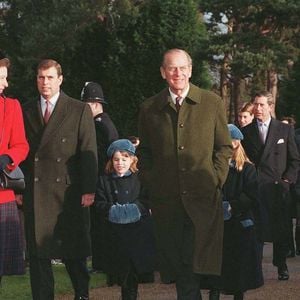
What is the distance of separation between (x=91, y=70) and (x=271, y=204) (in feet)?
43.1

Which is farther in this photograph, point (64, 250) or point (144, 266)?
point (144, 266)

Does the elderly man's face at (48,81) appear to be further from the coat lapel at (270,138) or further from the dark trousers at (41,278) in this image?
the coat lapel at (270,138)

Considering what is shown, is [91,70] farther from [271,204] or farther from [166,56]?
[166,56]

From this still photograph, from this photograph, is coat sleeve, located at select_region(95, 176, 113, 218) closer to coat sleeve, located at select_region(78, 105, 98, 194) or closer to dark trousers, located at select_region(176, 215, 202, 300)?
coat sleeve, located at select_region(78, 105, 98, 194)

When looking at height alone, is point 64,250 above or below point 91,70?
below

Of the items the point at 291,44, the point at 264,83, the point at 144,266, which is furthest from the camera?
the point at 264,83

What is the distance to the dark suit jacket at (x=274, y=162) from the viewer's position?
10.1 metres

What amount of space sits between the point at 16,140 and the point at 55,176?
2.38ft

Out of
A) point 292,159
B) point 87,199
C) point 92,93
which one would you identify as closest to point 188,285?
point 87,199

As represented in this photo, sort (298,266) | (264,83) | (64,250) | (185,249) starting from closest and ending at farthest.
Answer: (185,249)
(64,250)
(298,266)
(264,83)

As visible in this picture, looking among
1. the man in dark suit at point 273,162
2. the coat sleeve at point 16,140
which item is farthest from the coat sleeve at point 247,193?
the man in dark suit at point 273,162

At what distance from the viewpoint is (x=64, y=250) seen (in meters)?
7.29

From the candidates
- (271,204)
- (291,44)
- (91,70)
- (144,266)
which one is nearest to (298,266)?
(271,204)

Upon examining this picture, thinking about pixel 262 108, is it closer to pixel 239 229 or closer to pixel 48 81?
pixel 239 229
